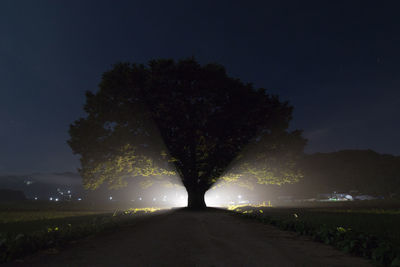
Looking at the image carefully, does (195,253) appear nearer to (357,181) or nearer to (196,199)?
(196,199)

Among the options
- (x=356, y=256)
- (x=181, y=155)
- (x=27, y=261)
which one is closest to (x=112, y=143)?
(x=181, y=155)

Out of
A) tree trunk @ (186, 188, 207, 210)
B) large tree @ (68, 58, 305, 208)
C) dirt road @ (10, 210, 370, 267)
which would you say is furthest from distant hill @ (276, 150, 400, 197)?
dirt road @ (10, 210, 370, 267)

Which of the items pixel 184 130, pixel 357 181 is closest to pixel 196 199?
pixel 184 130

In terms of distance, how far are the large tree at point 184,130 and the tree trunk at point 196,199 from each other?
114 millimetres

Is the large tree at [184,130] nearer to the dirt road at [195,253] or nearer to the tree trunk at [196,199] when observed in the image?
the tree trunk at [196,199]

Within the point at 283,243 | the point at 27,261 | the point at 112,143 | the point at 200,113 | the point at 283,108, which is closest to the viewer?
the point at 27,261

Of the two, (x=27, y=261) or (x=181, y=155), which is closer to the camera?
(x=27, y=261)

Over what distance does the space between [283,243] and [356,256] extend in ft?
7.23

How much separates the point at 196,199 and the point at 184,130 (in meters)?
8.37

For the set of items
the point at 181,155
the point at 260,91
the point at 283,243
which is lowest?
the point at 283,243

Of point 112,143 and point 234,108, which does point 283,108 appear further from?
point 112,143

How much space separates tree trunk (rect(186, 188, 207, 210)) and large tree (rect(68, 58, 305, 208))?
0.11 meters

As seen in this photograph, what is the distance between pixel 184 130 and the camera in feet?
89.6

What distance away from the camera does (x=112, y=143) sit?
2538 cm
